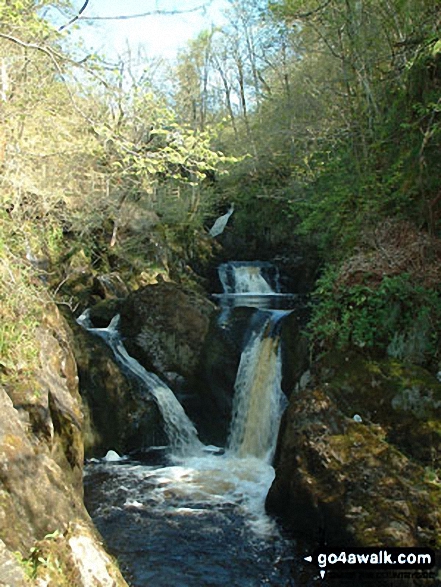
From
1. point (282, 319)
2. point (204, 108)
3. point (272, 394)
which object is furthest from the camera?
point (204, 108)

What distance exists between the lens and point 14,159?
6.76 meters

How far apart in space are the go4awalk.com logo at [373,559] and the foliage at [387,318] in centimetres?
240

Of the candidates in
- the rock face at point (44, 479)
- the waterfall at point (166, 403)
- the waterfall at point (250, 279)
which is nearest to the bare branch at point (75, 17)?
the rock face at point (44, 479)

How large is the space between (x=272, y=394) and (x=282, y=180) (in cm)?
993

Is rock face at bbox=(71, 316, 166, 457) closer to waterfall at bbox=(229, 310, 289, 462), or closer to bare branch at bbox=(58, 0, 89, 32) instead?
waterfall at bbox=(229, 310, 289, 462)

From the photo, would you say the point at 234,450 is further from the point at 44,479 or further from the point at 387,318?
the point at 44,479

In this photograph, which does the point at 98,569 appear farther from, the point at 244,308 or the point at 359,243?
the point at 244,308

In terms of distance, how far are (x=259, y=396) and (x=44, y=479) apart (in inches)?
218

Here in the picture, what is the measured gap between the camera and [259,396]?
9.16m

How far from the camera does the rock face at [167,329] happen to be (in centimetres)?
1071

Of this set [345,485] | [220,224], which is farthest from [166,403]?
[220,224]

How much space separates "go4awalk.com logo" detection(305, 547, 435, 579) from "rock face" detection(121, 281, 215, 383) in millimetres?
5737

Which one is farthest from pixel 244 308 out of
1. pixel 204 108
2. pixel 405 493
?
pixel 204 108

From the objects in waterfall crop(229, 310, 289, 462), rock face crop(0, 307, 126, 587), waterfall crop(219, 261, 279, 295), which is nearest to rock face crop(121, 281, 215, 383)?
waterfall crop(229, 310, 289, 462)
